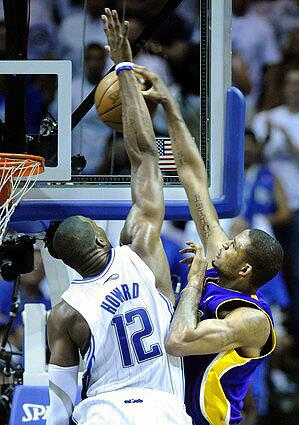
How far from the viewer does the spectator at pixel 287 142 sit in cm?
650

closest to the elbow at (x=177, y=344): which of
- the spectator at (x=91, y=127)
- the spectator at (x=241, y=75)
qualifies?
the spectator at (x=91, y=127)

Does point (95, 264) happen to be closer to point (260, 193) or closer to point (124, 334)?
point (124, 334)

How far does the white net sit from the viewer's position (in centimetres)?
383

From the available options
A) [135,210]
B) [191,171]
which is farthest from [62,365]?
[191,171]

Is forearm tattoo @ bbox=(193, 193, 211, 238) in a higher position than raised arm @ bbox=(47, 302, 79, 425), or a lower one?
higher

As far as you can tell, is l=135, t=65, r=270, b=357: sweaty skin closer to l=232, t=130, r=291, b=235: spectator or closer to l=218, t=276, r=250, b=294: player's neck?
l=218, t=276, r=250, b=294: player's neck

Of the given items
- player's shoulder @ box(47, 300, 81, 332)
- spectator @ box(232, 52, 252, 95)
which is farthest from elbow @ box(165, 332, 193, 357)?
spectator @ box(232, 52, 252, 95)

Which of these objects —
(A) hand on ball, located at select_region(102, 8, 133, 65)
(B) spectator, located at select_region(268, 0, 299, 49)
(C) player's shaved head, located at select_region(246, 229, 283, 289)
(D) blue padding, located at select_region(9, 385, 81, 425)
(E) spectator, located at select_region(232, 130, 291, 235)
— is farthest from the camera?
(B) spectator, located at select_region(268, 0, 299, 49)

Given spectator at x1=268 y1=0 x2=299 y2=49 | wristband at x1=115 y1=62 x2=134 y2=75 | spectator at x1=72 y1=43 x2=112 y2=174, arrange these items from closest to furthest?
wristband at x1=115 y1=62 x2=134 y2=75, spectator at x1=72 y1=43 x2=112 y2=174, spectator at x1=268 y1=0 x2=299 y2=49

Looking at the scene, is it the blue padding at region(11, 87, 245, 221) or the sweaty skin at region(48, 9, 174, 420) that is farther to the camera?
the blue padding at region(11, 87, 245, 221)

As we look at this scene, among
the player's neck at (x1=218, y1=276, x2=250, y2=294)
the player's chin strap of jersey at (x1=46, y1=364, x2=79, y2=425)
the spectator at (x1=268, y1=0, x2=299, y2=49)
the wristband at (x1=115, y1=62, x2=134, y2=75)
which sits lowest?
the player's chin strap of jersey at (x1=46, y1=364, x2=79, y2=425)

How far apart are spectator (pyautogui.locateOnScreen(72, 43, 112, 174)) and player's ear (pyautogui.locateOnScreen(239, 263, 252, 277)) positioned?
4.02 ft

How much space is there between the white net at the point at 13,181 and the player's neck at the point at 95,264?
0.72 meters

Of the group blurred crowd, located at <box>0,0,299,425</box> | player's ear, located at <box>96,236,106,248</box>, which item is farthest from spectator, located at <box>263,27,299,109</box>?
player's ear, located at <box>96,236,106,248</box>
